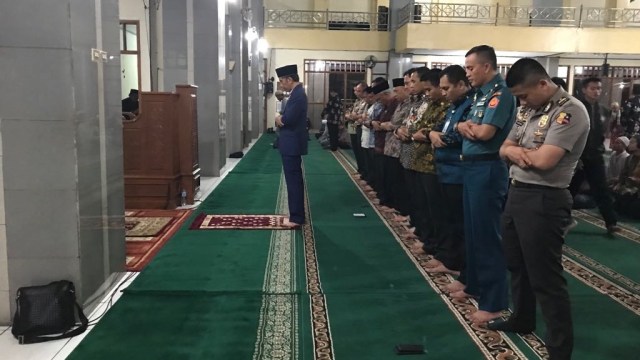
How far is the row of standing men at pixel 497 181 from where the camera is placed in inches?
95.3

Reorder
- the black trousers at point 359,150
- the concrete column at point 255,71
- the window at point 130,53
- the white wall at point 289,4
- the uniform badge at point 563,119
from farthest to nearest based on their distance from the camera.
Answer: the white wall at point 289,4, the concrete column at point 255,71, the window at point 130,53, the black trousers at point 359,150, the uniform badge at point 563,119

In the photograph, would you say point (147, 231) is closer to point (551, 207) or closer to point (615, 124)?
point (551, 207)

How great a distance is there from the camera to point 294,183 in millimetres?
5465

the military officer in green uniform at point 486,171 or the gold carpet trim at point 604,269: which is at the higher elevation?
the military officer in green uniform at point 486,171

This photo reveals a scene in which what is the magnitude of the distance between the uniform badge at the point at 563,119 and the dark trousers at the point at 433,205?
176 cm

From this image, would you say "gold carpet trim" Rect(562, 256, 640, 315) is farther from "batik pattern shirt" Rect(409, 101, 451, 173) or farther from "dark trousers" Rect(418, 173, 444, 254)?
"batik pattern shirt" Rect(409, 101, 451, 173)

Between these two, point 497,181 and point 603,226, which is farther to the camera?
point 603,226

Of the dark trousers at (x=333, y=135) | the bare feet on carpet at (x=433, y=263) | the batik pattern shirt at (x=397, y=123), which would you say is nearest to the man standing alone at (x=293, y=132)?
the batik pattern shirt at (x=397, y=123)

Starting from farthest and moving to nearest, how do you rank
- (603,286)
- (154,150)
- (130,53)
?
(130,53) → (154,150) → (603,286)

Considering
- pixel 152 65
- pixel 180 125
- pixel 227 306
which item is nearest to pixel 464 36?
pixel 152 65

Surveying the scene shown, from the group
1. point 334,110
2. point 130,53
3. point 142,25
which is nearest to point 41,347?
point 142,25

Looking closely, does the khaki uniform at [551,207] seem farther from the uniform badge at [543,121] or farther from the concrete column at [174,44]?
the concrete column at [174,44]

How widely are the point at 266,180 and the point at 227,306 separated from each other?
17.9 ft

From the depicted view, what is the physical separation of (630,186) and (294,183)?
11.9 feet
